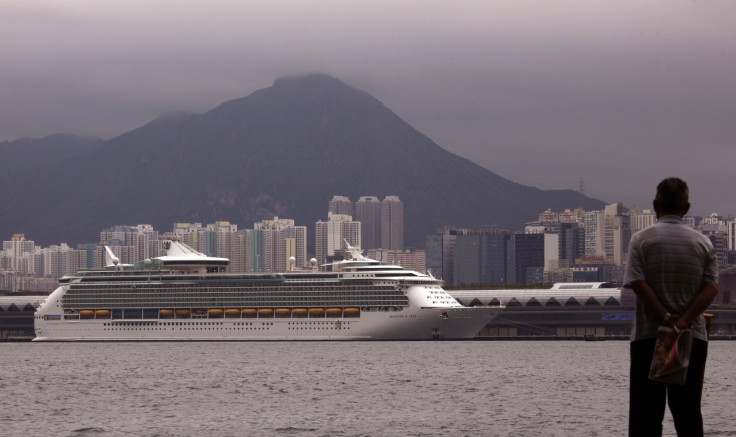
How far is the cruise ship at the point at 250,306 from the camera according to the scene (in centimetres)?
10031

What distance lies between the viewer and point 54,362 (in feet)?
235

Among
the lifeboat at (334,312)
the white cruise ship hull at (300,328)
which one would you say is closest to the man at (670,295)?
the white cruise ship hull at (300,328)

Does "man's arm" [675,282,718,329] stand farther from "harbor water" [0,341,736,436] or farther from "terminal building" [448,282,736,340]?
"terminal building" [448,282,736,340]

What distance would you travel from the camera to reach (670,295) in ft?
31.2

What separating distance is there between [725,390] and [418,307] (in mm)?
56823

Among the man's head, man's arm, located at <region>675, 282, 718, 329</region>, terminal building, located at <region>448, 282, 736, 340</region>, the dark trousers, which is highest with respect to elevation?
the man's head

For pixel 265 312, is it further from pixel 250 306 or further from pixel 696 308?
pixel 696 308

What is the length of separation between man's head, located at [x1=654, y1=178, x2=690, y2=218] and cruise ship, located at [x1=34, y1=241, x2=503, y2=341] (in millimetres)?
89938

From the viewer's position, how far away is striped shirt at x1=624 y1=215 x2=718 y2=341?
9.48 metres

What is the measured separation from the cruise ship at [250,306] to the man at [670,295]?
8988 centimetres

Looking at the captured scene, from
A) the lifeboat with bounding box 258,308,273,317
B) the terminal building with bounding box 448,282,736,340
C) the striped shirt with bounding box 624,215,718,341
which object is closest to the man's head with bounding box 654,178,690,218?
the striped shirt with bounding box 624,215,718,341

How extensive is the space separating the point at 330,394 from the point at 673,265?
108 feet

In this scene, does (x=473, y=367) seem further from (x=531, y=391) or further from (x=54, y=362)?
(x=54, y=362)

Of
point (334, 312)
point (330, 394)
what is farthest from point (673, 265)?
point (334, 312)
